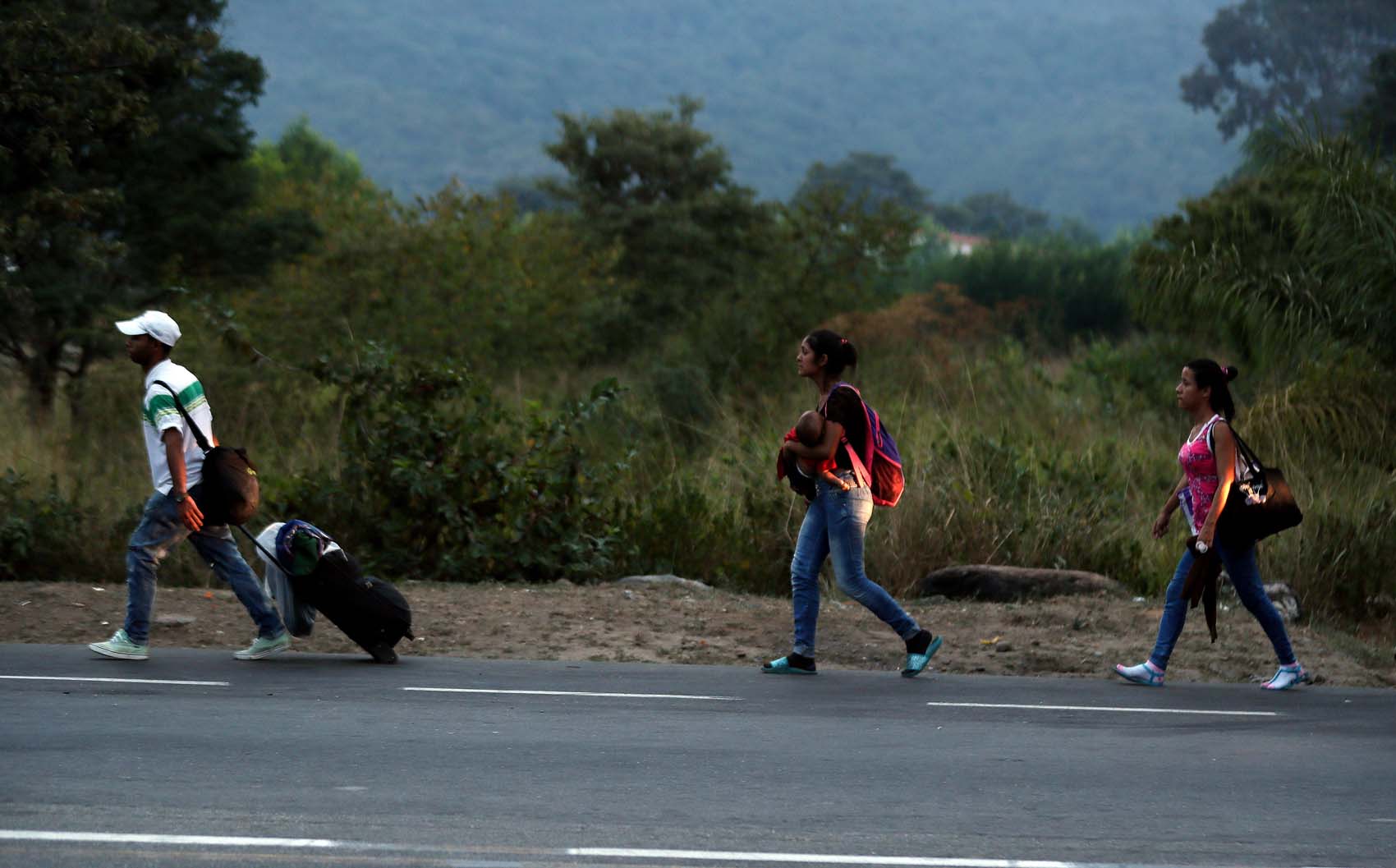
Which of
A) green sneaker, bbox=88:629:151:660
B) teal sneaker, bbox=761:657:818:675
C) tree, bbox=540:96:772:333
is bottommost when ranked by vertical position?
green sneaker, bbox=88:629:151:660

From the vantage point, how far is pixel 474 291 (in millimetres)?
29781

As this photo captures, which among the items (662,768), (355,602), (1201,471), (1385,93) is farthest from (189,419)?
(1385,93)

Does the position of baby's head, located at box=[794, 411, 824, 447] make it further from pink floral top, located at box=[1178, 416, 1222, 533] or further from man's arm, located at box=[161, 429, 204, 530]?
man's arm, located at box=[161, 429, 204, 530]

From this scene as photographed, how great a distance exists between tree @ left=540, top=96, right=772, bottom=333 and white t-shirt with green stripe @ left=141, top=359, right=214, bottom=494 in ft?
123

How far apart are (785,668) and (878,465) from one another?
4.09 ft

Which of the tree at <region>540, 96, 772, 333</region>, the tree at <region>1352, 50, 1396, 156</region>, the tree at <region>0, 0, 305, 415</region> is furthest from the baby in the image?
the tree at <region>1352, 50, 1396, 156</region>

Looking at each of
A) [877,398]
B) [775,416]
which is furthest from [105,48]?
[877,398]

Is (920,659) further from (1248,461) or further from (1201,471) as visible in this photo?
(1248,461)

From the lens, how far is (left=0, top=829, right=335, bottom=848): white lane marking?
5.30 metres

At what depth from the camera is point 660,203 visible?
50219mm

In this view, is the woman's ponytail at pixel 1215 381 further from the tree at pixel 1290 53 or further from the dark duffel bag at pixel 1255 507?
the tree at pixel 1290 53

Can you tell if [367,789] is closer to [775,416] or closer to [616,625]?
[616,625]

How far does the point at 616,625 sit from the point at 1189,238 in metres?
11.5

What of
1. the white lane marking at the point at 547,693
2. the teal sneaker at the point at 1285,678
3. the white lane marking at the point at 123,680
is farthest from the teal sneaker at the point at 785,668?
the white lane marking at the point at 123,680
